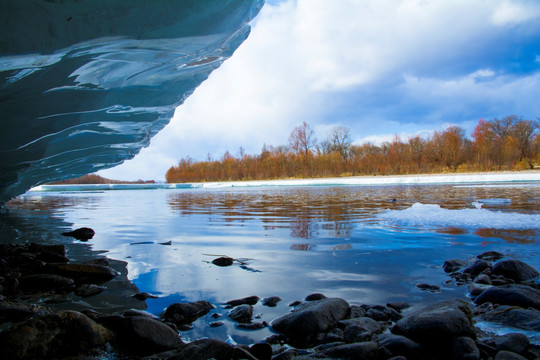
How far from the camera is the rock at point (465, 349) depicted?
1562 millimetres

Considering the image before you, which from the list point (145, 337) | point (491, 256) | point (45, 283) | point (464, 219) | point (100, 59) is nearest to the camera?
point (145, 337)

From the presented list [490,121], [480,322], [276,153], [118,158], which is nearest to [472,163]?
[490,121]

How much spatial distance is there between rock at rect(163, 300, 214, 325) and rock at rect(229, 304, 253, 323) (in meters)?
0.19

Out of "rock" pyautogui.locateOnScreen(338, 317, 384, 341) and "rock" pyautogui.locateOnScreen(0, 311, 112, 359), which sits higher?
"rock" pyautogui.locateOnScreen(0, 311, 112, 359)

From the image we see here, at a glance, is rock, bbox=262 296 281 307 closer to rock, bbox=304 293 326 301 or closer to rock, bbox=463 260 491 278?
rock, bbox=304 293 326 301

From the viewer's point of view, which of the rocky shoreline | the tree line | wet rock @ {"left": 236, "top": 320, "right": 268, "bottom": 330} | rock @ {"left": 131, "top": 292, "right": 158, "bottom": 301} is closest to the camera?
the rocky shoreline

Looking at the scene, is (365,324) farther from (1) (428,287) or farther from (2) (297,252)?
(2) (297,252)

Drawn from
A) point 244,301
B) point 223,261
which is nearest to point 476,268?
point 244,301

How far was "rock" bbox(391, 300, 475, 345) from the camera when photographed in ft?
5.62

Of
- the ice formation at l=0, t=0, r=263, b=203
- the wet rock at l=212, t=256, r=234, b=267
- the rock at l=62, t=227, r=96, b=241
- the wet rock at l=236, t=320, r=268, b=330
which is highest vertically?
the ice formation at l=0, t=0, r=263, b=203

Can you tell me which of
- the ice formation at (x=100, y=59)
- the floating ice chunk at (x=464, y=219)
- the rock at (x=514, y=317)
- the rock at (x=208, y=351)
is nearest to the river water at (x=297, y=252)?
the floating ice chunk at (x=464, y=219)

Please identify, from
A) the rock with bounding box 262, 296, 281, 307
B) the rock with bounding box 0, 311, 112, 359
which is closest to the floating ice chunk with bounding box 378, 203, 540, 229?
the rock with bounding box 262, 296, 281, 307

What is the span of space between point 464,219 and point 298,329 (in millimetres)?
4942

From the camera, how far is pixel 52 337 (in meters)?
1.66
